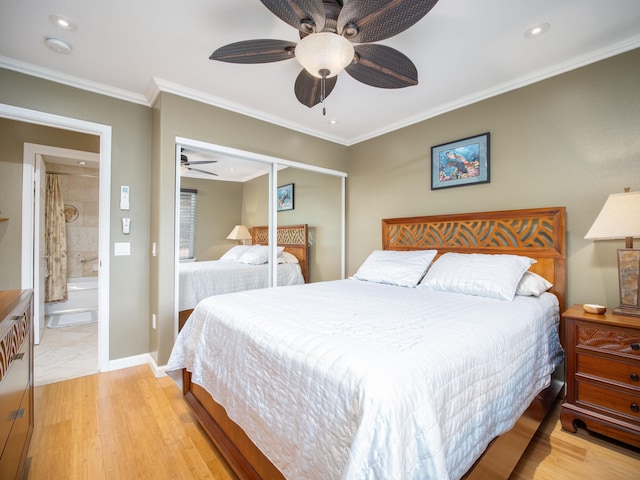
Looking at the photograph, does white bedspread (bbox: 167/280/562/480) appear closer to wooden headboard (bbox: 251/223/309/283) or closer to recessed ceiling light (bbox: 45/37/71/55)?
wooden headboard (bbox: 251/223/309/283)

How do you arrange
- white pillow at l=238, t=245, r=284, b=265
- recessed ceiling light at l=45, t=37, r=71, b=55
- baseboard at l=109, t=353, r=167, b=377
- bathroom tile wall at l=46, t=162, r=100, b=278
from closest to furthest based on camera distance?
recessed ceiling light at l=45, t=37, r=71, b=55, baseboard at l=109, t=353, r=167, b=377, white pillow at l=238, t=245, r=284, b=265, bathroom tile wall at l=46, t=162, r=100, b=278

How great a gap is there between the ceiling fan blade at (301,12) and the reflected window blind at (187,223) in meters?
1.88

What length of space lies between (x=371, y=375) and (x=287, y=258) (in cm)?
269

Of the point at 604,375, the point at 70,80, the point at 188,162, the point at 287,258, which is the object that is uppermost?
the point at 70,80

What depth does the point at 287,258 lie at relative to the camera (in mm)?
3506

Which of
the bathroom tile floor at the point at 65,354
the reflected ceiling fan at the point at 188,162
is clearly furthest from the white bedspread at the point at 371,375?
the bathroom tile floor at the point at 65,354

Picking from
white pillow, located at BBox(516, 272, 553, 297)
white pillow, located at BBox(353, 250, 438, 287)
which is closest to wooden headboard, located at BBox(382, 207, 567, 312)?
white pillow, located at BBox(516, 272, 553, 297)

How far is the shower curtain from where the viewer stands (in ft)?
15.2

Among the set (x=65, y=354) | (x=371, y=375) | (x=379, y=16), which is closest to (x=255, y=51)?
(x=379, y=16)

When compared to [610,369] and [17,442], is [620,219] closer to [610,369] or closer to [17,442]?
[610,369]

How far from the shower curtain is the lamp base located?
6.69m

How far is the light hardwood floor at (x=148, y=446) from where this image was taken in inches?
59.8

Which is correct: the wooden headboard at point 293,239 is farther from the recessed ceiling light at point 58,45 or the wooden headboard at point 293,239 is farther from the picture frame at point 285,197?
the recessed ceiling light at point 58,45

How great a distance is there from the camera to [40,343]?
131 inches
